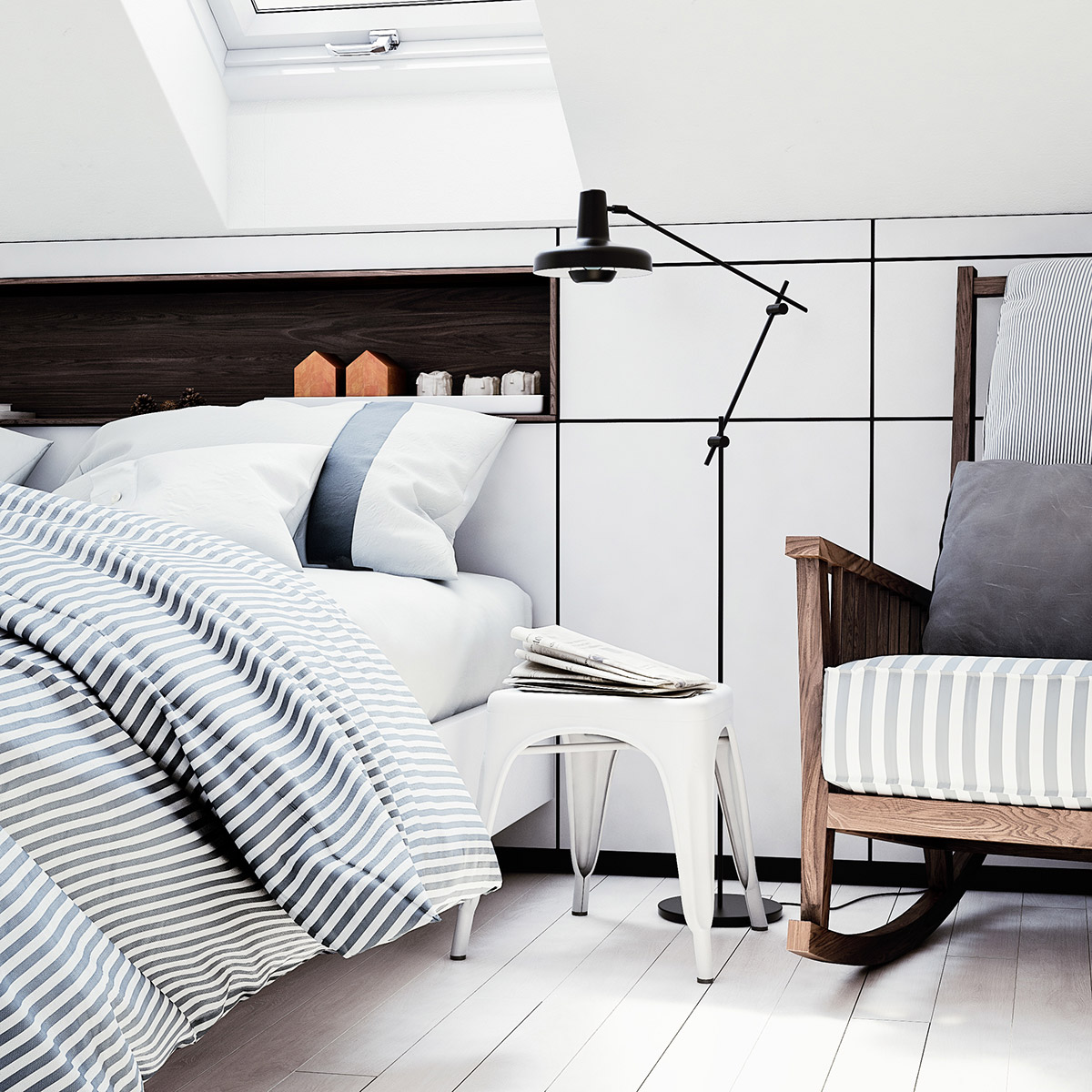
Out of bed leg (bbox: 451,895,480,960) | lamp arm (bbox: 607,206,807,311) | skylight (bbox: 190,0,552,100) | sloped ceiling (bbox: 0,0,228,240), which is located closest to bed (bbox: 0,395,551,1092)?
bed leg (bbox: 451,895,480,960)

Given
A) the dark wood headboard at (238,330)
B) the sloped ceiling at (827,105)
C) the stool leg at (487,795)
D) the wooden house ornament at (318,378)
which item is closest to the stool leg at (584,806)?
the stool leg at (487,795)

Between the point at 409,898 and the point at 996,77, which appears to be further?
the point at 996,77

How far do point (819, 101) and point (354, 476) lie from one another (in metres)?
1.19

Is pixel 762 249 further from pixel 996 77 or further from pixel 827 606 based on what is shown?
pixel 827 606

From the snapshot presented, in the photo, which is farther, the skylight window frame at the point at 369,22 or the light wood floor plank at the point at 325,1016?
the skylight window frame at the point at 369,22

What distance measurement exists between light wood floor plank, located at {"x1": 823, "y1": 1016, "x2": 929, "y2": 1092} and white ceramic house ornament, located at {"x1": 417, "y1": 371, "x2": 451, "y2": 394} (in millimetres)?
1686

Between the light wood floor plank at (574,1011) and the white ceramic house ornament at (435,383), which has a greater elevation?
the white ceramic house ornament at (435,383)

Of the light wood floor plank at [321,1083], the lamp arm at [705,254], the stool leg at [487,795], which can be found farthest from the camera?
the lamp arm at [705,254]

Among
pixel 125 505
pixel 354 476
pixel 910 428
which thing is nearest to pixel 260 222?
pixel 354 476

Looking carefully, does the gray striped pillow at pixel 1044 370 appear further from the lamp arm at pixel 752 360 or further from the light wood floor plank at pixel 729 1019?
the light wood floor plank at pixel 729 1019

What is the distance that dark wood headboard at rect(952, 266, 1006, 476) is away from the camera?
2670mm

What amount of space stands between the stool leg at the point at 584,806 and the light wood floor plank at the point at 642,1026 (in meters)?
0.25

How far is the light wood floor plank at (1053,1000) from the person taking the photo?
1688 mm

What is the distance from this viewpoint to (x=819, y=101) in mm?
2641
